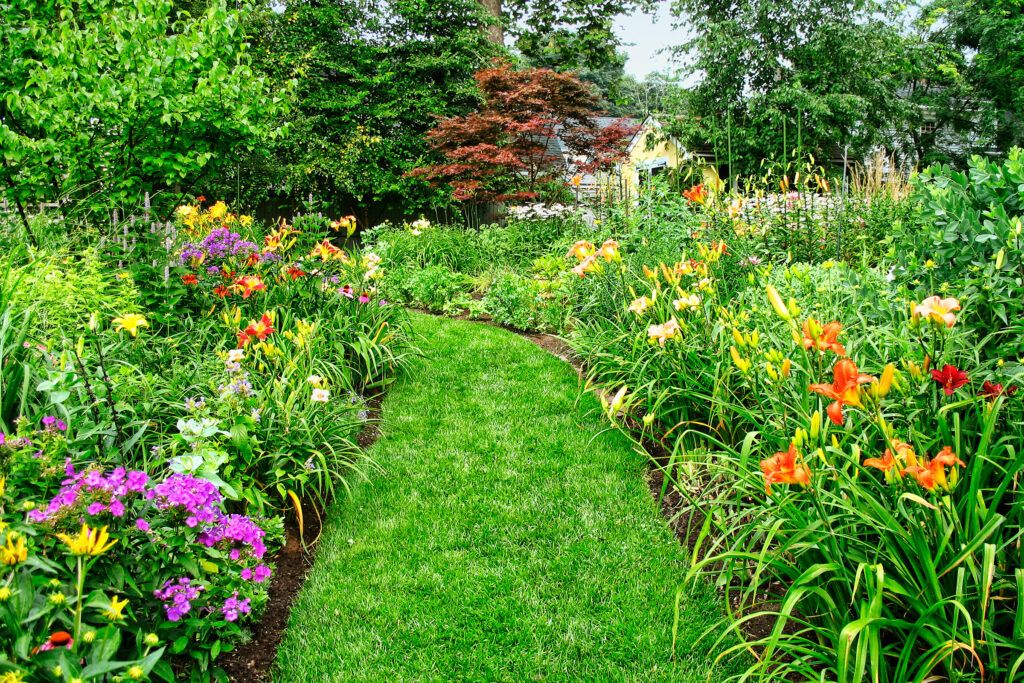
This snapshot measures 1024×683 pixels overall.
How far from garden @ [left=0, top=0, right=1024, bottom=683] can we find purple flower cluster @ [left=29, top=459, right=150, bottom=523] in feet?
0.03

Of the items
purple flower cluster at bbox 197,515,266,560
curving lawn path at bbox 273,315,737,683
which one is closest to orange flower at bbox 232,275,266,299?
curving lawn path at bbox 273,315,737,683

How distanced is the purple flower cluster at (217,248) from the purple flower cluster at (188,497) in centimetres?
232

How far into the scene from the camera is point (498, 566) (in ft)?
8.52

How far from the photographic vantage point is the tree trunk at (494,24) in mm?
13141

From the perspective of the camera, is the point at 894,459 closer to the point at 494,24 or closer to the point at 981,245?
the point at 981,245

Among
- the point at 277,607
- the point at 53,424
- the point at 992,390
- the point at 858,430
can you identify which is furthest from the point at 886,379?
the point at 53,424

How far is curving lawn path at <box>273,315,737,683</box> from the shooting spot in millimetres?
2127

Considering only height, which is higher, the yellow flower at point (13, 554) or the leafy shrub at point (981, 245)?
the leafy shrub at point (981, 245)

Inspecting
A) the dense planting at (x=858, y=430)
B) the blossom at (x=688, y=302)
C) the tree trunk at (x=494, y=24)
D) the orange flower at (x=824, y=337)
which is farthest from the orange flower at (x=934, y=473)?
the tree trunk at (x=494, y=24)

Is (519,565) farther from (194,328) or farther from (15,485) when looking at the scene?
(194,328)

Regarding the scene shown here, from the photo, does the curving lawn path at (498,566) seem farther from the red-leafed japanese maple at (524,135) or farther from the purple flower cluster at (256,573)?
the red-leafed japanese maple at (524,135)

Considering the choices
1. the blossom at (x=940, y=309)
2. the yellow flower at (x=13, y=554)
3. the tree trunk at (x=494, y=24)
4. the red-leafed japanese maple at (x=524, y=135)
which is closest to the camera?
the yellow flower at (x=13, y=554)

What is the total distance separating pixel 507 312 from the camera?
588 cm

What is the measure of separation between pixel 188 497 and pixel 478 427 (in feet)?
6.91
